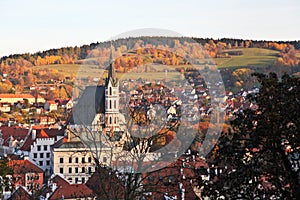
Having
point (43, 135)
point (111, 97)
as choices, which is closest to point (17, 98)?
point (111, 97)

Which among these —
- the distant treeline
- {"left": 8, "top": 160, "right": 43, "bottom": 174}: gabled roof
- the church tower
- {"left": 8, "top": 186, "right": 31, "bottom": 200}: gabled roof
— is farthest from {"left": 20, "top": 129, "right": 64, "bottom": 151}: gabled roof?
{"left": 8, "top": 186, "right": 31, "bottom": 200}: gabled roof

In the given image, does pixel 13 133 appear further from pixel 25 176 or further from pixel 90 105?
pixel 25 176

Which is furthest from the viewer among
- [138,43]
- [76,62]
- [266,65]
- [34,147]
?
[76,62]

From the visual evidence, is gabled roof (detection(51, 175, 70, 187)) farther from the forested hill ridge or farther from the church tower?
the forested hill ridge

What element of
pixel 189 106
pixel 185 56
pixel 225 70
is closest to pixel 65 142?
pixel 189 106

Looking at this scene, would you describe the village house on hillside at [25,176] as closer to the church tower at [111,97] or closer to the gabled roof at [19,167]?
the gabled roof at [19,167]

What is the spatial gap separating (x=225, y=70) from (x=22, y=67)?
46.1 meters

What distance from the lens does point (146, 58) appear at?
191 feet

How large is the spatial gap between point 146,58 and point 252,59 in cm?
1726

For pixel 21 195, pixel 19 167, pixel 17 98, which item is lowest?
pixel 17 98

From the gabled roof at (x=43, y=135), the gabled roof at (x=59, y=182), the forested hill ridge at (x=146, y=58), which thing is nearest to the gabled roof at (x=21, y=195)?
the gabled roof at (x=59, y=182)

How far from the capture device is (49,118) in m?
62.9

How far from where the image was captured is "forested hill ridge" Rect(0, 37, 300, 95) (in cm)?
5755

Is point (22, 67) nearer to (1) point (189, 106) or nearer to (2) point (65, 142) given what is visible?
(1) point (189, 106)
